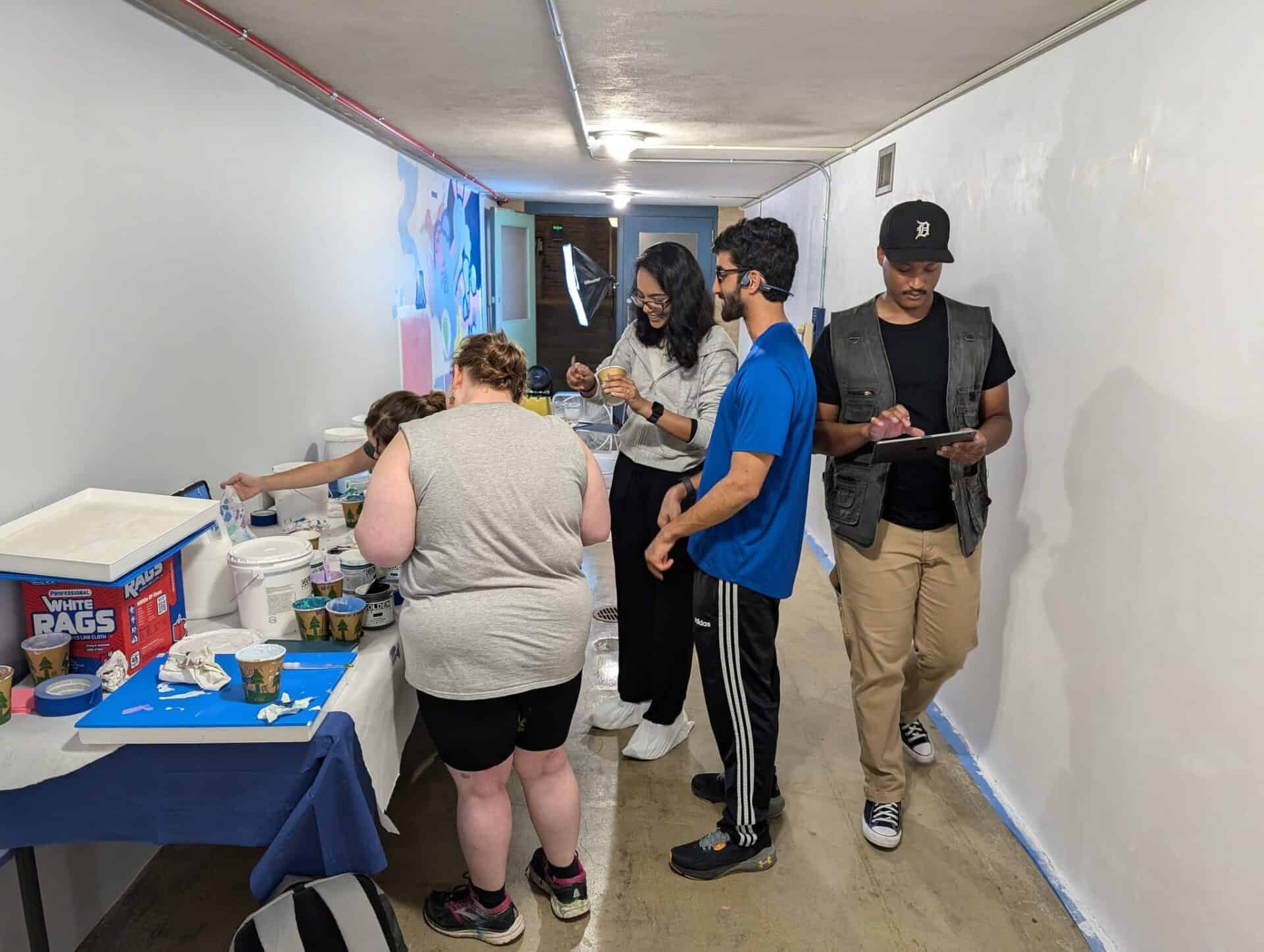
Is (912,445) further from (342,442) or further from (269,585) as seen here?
(342,442)

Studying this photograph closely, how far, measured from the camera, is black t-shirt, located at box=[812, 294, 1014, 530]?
2035 mm

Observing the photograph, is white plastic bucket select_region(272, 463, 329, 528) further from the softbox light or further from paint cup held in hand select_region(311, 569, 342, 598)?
the softbox light

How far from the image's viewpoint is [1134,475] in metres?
1.80

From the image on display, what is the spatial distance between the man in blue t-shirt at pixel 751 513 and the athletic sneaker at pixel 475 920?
0.56 m

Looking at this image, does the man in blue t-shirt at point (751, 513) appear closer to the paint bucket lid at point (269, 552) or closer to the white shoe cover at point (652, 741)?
the white shoe cover at point (652, 741)

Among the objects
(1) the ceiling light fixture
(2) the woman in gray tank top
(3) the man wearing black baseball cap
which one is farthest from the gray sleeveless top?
(1) the ceiling light fixture

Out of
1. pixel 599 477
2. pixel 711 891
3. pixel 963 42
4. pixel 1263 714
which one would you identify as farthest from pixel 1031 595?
pixel 963 42

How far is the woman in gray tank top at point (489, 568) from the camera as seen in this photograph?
1.54 meters

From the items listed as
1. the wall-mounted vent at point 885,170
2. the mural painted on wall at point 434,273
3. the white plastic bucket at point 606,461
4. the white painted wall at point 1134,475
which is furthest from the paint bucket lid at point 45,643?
the white plastic bucket at point 606,461

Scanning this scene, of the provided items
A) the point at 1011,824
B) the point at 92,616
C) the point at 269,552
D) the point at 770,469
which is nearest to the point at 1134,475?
the point at 770,469

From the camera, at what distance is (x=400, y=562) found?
163 centimetres

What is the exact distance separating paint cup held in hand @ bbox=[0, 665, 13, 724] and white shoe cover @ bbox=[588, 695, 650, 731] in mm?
1614

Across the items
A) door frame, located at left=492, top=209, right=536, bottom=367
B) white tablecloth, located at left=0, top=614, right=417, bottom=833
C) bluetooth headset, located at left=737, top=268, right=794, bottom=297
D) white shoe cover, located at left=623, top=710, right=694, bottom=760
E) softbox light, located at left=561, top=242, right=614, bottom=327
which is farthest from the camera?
door frame, located at left=492, top=209, right=536, bottom=367

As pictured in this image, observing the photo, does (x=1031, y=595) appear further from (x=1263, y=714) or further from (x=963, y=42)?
(x=963, y=42)
